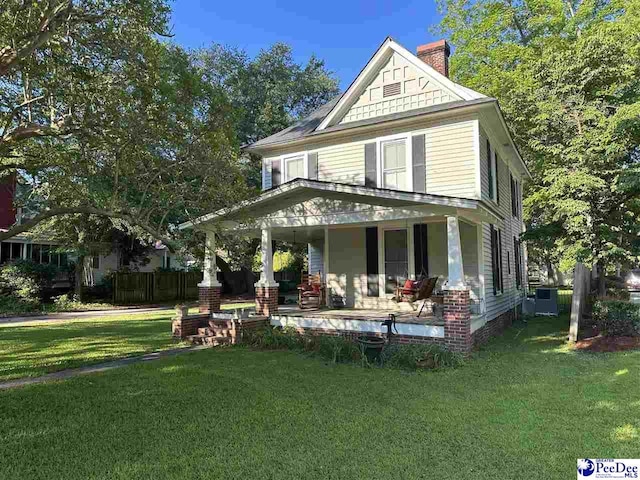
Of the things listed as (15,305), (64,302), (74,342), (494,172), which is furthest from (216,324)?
(64,302)

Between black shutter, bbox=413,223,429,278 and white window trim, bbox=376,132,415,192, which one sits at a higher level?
white window trim, bbox=376,132,415,192

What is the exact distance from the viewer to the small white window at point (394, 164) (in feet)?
38.0

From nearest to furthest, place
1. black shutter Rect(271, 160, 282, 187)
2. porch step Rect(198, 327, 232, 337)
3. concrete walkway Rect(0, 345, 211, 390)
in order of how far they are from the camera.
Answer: concrete walkway Rect(0, 345, 211, 390)
porch step Rect(198, 327, 232, 337)
black shutter Rect(271, 160, 282, 187)

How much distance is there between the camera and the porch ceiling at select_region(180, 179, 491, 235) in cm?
871

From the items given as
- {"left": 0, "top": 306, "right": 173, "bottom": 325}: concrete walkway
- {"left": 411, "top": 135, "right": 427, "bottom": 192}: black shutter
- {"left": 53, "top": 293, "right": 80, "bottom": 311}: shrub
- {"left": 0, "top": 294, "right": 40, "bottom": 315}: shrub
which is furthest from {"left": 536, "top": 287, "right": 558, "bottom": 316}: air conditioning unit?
{"left": 0, "top": 294, "right": 40, "bottom": 315}: shrub

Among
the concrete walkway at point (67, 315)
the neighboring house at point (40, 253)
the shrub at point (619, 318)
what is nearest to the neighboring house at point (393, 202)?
the shrub at point (619, 318)

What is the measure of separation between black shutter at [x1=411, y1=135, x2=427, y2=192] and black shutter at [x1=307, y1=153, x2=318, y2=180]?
2.97m

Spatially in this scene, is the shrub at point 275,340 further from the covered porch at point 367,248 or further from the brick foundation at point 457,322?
the brick foundation at point 457,322

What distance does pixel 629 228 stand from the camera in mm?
11312

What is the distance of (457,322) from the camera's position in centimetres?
841

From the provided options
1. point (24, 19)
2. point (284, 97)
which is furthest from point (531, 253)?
point (24, 19)

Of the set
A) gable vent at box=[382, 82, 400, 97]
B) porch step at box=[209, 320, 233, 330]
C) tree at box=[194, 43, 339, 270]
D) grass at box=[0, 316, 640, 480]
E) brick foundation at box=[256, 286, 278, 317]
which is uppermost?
tree at box=[194, 43, 339, 270]

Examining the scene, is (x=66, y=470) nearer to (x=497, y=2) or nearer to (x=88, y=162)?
(x=88, y=162)

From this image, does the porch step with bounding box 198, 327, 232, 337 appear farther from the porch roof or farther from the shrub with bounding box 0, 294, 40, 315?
the shrub with bounding box 0, 294, 40, 315
